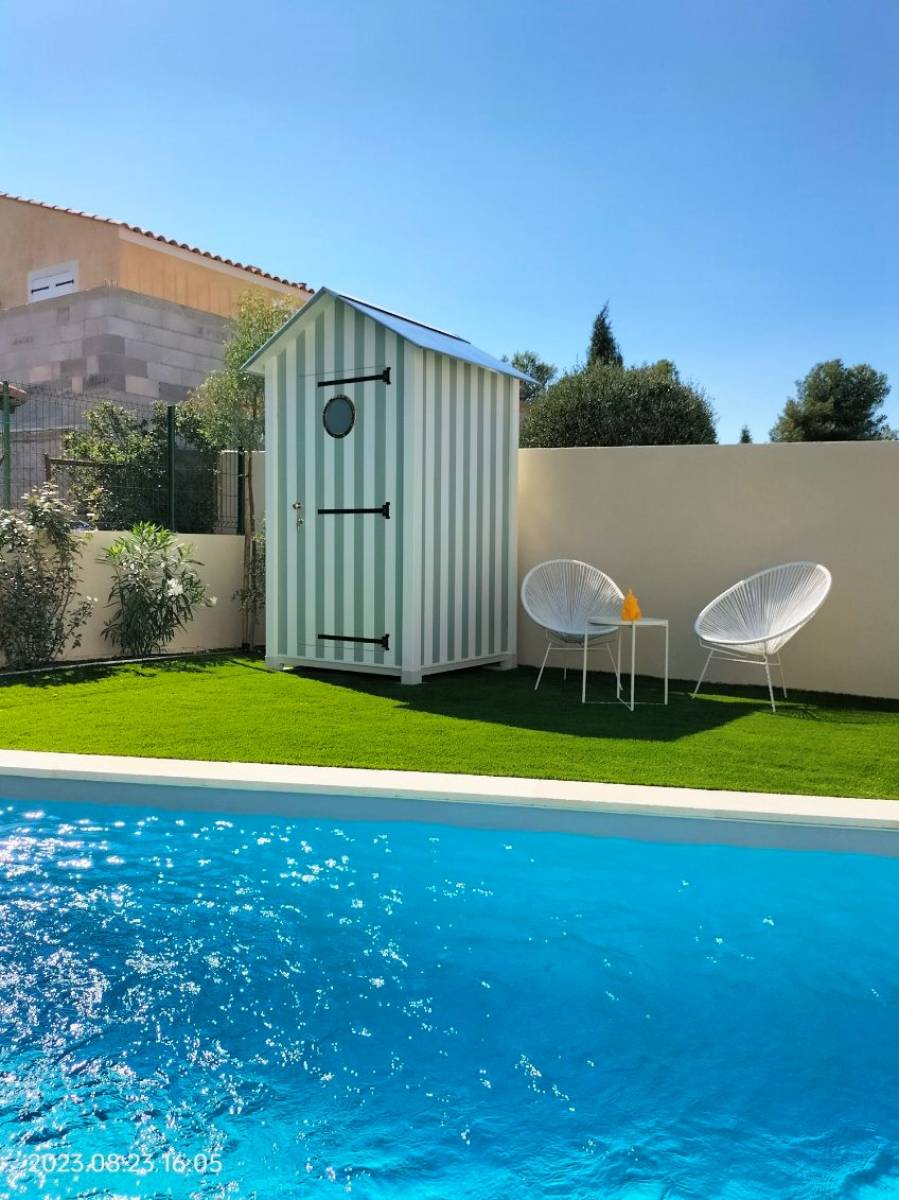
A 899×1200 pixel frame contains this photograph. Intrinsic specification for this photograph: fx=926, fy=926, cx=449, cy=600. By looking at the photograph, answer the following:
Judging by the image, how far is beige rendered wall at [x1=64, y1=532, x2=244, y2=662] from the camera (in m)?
8.66

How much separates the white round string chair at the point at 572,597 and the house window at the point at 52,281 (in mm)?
11460

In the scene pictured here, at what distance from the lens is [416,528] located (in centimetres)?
734

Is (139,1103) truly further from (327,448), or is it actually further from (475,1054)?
(327,448)

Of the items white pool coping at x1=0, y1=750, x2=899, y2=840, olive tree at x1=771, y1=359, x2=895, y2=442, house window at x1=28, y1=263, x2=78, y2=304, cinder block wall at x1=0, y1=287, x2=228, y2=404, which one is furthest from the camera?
olive tree at x1=771, y1=359, x2=895, y2=442

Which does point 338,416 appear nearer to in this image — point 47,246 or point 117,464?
point 117,464

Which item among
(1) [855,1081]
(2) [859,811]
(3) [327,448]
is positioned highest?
(3) [327,448]

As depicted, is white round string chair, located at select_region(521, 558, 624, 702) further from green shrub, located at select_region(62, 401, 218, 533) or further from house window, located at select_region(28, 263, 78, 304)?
house window, located at select_region(28, 263, 78, 304)

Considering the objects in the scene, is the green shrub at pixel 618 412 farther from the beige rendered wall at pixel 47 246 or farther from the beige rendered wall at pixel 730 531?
the beige rendered wall at pixel 730 531

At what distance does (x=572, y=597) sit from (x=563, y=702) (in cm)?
145

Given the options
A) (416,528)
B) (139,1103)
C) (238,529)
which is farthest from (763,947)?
(238,529)

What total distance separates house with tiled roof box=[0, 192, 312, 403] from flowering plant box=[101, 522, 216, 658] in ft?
19.5

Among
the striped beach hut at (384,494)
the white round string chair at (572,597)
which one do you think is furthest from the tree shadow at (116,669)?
the white round string chair at (572,597)

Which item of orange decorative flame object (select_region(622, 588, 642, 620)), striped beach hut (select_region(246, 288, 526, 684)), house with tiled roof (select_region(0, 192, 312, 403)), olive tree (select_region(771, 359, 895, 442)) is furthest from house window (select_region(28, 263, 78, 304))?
olive tree (select_region(771, 359, 895, 442))

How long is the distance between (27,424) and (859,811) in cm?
848
